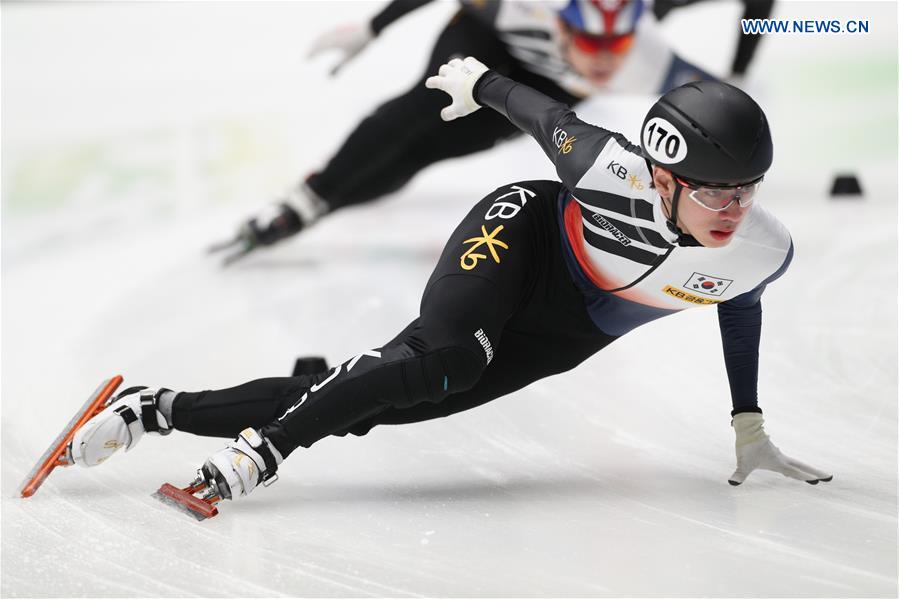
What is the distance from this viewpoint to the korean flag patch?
111 inches

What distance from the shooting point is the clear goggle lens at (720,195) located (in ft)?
8.48

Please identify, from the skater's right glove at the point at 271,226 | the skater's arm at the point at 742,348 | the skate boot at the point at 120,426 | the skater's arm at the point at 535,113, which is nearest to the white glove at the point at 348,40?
the skater's right glove at the point at 271,226

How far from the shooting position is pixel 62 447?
294cm

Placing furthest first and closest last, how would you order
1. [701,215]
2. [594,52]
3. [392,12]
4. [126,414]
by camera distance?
1. [594,52]
2. [392,12]
3. [126,414]
4. [701,215]

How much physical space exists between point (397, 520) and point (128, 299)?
2390 mm

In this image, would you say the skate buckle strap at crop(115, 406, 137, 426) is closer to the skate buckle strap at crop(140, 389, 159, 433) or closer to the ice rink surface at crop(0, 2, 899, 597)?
the skate buckle strap at crop(140, 389, 159, 433)

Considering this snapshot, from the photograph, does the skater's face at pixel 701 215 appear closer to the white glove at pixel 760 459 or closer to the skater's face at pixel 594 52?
the white glove at pixel 760 459

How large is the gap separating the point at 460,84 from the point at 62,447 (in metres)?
1.34

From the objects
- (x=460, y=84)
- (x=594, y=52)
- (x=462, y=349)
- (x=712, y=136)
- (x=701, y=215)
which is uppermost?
(x=460, y=84)

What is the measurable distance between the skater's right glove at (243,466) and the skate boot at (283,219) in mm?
2647

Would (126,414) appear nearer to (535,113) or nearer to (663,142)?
(535,113)

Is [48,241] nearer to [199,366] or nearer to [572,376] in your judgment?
[199,366]

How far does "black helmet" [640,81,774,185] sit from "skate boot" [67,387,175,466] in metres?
1.36

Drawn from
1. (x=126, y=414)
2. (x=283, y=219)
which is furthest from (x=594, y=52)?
(x=126, y=414)
